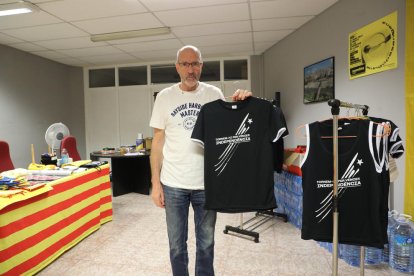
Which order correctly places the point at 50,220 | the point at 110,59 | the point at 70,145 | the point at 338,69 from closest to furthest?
the point at 50,220, the point at 338,69, the point at 70,145, the point at 110,59

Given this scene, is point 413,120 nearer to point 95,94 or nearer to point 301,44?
point 301,44

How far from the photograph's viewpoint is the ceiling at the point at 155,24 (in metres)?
3.25

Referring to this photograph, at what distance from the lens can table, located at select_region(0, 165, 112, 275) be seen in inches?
78.4

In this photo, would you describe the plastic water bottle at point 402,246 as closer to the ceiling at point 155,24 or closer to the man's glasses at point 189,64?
the man's glasses at point 189,64

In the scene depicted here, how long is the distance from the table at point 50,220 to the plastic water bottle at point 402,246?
286 centimetres

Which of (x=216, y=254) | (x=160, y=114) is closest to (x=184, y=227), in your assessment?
(x=160, y=114)

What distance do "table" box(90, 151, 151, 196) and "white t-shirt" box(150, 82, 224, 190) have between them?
126 inches

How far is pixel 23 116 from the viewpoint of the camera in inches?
199

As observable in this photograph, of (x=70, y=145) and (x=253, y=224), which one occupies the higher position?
(x=70, y=145)

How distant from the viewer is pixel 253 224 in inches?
127

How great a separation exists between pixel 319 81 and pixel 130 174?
350 centimetres

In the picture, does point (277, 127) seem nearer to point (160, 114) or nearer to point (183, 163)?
point (183, 163)

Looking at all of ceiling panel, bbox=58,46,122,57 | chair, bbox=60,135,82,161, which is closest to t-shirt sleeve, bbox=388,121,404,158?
chair, bbox=60,135,82,161

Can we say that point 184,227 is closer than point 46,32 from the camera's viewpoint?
Yes
